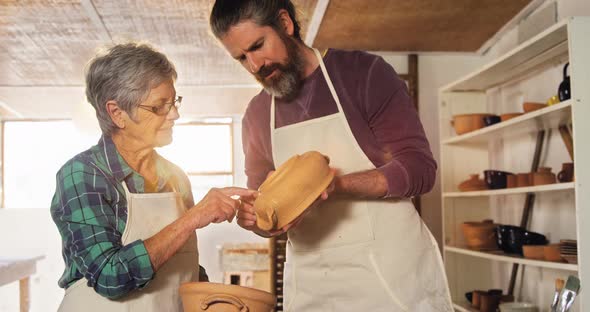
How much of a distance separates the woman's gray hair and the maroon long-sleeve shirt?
37 cm

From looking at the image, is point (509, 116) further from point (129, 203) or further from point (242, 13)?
point (129, 203)

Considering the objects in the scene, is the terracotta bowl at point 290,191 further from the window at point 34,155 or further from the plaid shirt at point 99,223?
the window at point 34,155

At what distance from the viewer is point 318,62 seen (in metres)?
1.74

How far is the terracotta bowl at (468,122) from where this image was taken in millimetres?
3539

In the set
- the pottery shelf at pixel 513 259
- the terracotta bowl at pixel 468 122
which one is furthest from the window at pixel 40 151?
the pottery shelf at pixel 513 259

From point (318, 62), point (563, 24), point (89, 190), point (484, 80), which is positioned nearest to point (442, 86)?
point (484, 80)

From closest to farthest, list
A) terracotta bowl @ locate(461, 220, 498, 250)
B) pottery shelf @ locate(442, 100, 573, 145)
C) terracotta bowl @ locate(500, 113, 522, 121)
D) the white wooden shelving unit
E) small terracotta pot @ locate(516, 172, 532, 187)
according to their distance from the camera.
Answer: the white wooden shelving unit, pottery shelf @ locate(442, 100, 573, 145), small terracotta pot @ locate(516, 172, 532, 187), terracotta bowl @ locate(500, 113, 522, 121), terracotta bowl @ locate(461, 220, 498, 250)

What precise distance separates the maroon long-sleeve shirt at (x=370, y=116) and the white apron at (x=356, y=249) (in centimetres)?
3

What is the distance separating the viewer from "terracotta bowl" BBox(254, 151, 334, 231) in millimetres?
1342

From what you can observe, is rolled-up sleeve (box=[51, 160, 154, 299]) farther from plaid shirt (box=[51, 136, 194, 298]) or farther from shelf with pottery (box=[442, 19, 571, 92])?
shelf with pottery (box=[442, 19, 571, 92])

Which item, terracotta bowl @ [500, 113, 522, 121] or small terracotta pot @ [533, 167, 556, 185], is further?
terracotta bowl @ [500, 113, 522, 121]

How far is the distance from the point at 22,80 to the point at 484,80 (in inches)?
135

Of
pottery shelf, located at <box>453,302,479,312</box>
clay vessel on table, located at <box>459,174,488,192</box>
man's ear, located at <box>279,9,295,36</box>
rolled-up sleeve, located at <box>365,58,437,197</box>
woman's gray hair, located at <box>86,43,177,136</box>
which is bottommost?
pottery shelf, located at <box>453,302,479,312</box>

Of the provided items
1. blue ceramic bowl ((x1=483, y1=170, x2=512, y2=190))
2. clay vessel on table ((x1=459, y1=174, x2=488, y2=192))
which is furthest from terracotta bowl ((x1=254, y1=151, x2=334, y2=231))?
clay vessel on table ((x1=459, y1=174, x2=488, y2=192))
